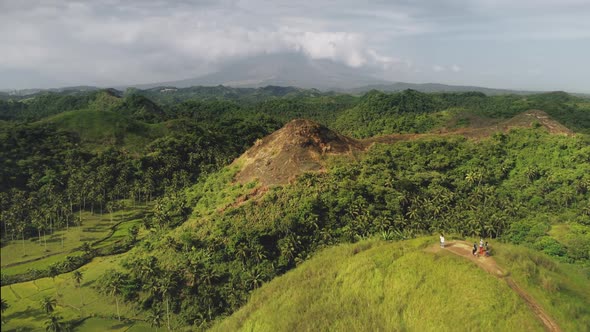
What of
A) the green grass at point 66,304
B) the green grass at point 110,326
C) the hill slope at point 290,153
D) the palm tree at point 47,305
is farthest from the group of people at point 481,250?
the palm tree at point 47,305

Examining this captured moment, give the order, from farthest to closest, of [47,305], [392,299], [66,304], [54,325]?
[66,304] → [47,305] → [54,325] → [392,299]

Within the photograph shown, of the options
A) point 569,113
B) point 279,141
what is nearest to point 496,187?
point 279,141

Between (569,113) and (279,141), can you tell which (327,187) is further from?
(569,113)

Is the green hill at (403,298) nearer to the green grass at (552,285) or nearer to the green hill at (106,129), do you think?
the green grass at (552,285)

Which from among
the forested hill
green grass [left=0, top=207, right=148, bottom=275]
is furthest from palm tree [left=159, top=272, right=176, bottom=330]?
green grass [left=0, top=207, right=148, bottom=275]

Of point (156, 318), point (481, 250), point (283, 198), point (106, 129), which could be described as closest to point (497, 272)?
point (481, 250)

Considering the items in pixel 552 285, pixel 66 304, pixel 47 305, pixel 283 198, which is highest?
pixel 552 285

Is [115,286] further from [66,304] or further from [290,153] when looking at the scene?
[290,153]
